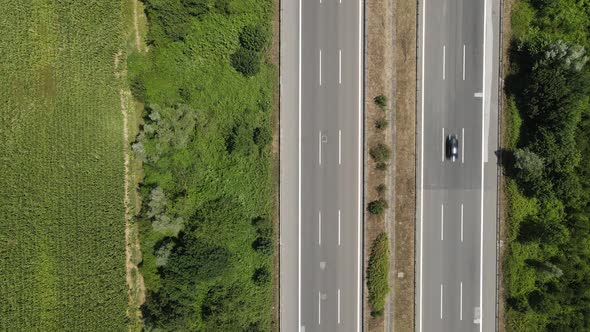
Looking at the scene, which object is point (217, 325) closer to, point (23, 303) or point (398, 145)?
point (23, 303)

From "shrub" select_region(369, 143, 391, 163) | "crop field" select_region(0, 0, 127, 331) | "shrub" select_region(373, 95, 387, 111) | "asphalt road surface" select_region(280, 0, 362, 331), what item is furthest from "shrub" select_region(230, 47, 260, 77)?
"shrub" select_region(369, 143, 391, 163)

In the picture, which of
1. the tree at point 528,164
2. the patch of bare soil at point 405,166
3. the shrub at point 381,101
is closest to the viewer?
the tree at point 528,164

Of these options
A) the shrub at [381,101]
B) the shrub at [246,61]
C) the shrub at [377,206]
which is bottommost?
the shrub at [377,206]

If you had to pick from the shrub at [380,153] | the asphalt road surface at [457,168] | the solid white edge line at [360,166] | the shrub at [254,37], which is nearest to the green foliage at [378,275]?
the solid white edge line at [360,166]

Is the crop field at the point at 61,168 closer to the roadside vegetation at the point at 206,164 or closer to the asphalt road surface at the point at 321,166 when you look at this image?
the roadside vegetation at the point at 206,164

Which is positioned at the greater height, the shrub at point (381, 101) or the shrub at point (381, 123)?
the shrub at point (381, 101)

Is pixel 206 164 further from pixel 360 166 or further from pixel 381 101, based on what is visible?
pixel 381 101

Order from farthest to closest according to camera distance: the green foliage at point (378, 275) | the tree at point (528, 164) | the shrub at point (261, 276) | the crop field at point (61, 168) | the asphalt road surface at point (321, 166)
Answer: the asphalt road surface at point (321, 166), the green foliage at point (378, 275), the shrub at point (261, 276), the tree at point (528, 164), the crop field at point (61, 168)
